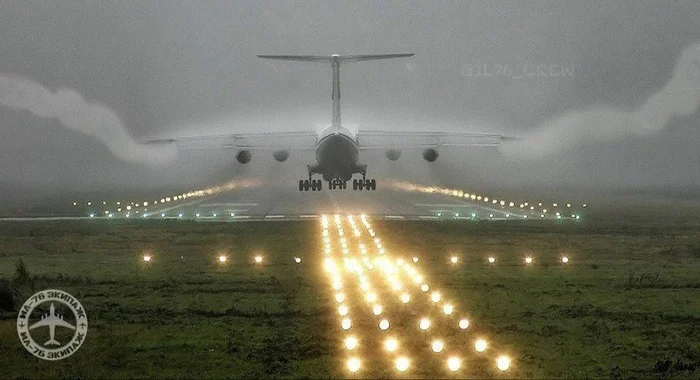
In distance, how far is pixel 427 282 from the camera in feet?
109

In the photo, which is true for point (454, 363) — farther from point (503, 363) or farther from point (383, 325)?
point (383, 325)

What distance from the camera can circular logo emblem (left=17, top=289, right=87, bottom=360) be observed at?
22.1 m

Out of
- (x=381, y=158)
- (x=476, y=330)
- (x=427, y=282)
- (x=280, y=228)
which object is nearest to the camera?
(x=476, y=330)

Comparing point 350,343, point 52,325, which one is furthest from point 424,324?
point 52,325

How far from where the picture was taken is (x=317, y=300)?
29125mm

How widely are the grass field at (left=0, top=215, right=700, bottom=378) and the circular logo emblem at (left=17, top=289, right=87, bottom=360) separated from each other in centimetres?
42

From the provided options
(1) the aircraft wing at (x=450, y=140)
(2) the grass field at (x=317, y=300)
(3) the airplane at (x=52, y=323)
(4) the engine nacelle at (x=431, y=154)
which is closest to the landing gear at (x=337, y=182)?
(1) the aircraft wing at (x=450, y=140)

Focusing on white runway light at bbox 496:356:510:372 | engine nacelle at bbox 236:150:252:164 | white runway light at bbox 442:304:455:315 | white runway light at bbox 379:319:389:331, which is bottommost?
white runway light at bbox 496:356:510:372

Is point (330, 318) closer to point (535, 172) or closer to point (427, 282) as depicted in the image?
point (427, 282)

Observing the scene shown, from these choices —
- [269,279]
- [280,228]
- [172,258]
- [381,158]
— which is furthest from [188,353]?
[381,158]

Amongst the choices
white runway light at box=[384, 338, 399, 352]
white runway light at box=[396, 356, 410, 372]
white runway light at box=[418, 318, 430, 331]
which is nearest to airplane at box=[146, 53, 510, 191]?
white runway light at box=[418, 318, 430, 331]

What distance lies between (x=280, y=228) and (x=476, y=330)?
30.9 metres

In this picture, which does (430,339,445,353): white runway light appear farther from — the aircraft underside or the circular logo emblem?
the aircraft underside

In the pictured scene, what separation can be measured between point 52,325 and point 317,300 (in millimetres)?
8744
